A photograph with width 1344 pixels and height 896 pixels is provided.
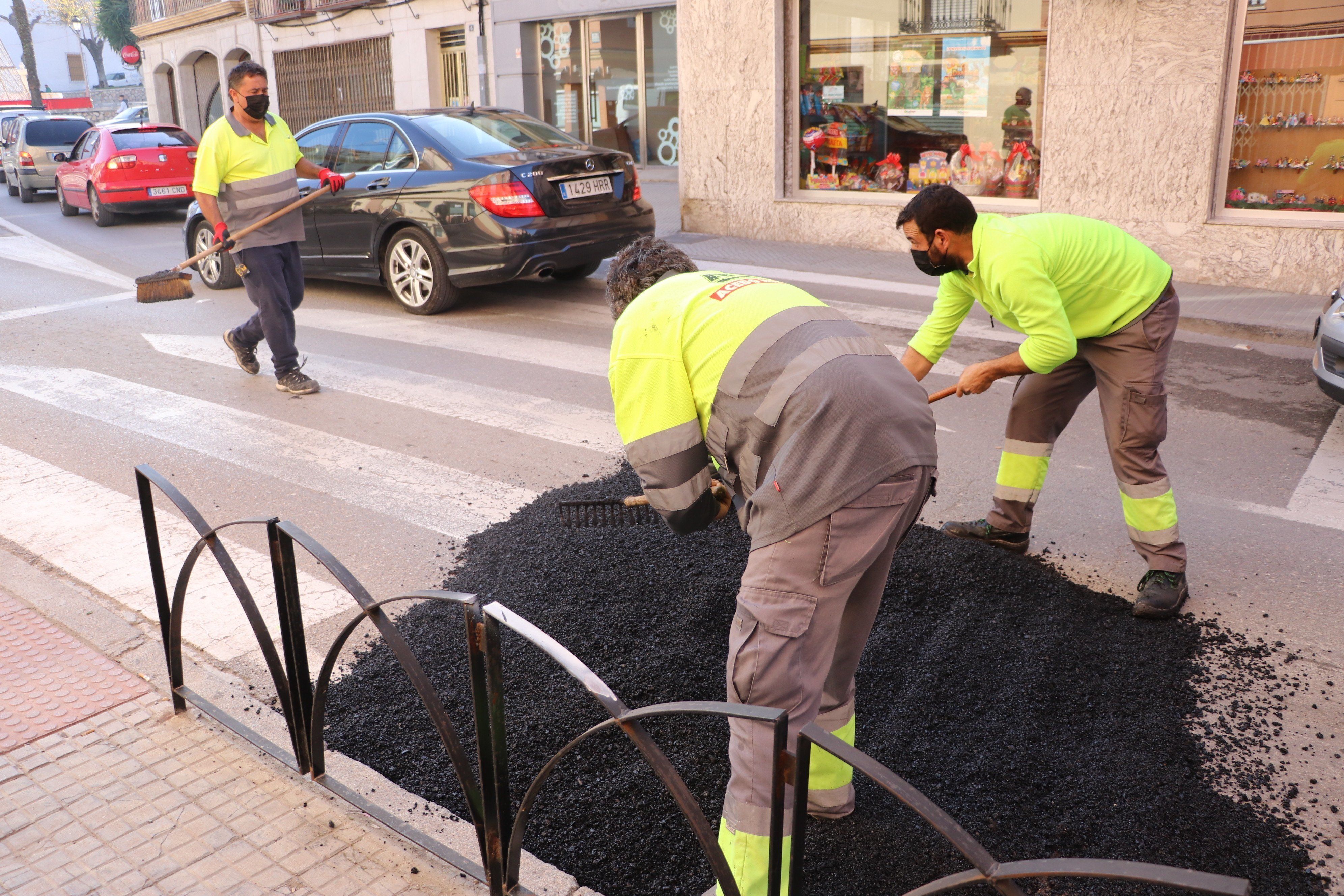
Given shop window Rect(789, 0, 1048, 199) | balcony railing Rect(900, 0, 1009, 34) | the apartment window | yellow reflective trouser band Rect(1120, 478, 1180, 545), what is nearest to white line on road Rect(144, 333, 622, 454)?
yellow reflective trouser band Rect(1120, 478, 1180, 545)

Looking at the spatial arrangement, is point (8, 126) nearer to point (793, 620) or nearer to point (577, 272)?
point (577, 272)

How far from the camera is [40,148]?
22.8m

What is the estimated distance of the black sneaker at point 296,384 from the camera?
24.5 ft

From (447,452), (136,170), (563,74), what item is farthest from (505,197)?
(563,74)

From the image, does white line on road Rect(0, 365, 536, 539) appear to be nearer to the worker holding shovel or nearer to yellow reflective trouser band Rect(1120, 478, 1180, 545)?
the worker holding shovel

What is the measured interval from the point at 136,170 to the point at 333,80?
8.92 meters

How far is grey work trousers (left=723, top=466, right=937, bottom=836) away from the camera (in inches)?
96.6

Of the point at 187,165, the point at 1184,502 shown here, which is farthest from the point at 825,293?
the point at 187,165

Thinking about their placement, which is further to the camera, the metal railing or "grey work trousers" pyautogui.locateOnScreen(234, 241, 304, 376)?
"grey work trousers" pyautogui.locateOnScreen(234, 241, 304, 376)

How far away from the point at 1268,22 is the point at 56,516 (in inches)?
417

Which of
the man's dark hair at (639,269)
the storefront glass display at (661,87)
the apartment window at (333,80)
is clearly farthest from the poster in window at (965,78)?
the apartment window at (333,80)

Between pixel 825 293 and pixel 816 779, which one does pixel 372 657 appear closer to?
pixel 816 779

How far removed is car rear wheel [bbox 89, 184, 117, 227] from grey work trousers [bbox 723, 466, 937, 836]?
18.3 metres

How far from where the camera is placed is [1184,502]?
5.15 m
